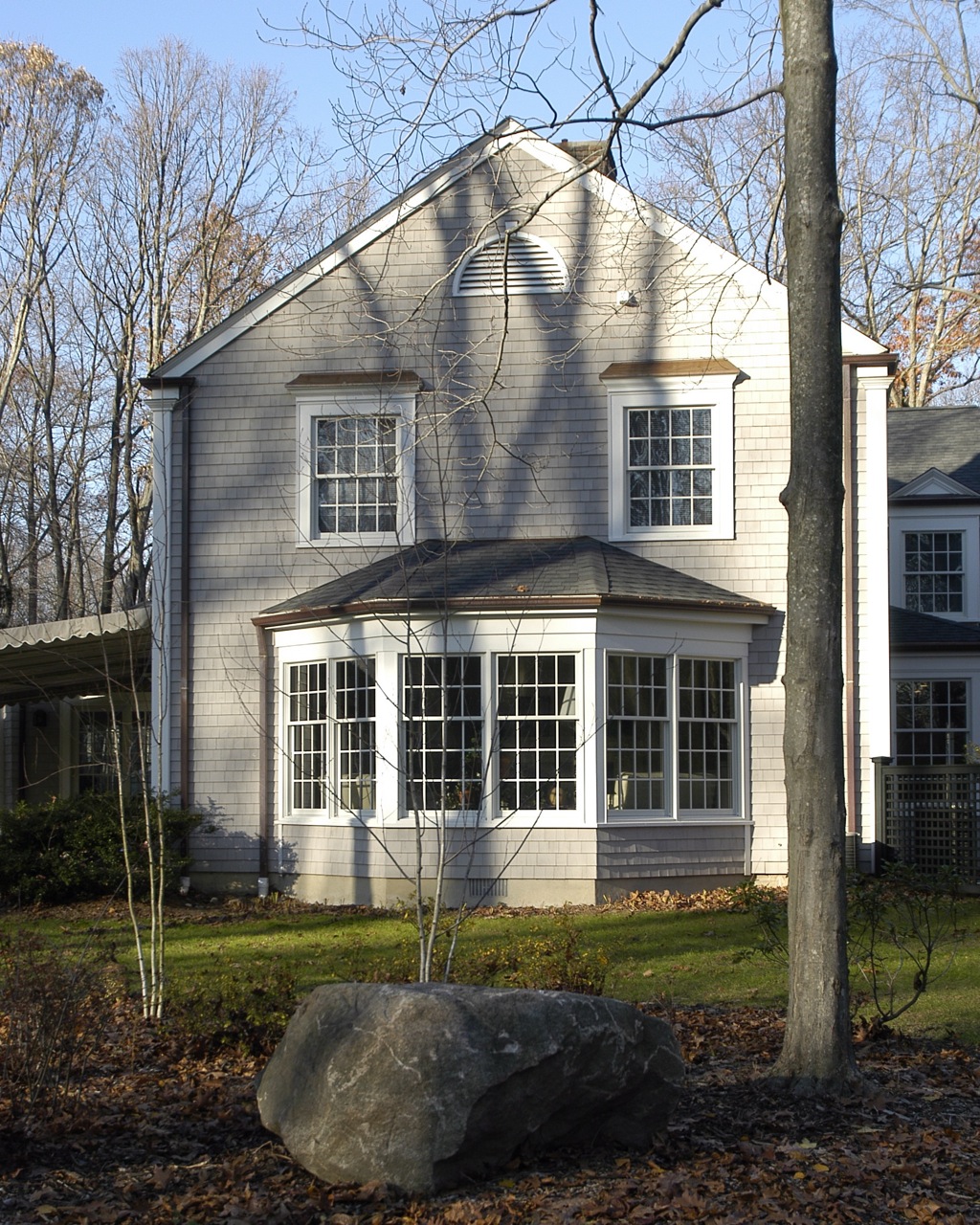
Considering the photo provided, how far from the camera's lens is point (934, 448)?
24438 mm

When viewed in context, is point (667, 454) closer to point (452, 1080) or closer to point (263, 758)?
point (263, 758)

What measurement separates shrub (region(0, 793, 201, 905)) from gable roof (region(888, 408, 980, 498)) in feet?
45.3

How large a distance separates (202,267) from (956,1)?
16.3 metres

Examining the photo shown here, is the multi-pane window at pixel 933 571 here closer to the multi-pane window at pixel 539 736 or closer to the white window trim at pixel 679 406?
the white window trim at pixel 679 406

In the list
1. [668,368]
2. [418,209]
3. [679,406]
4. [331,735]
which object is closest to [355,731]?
[331,735]

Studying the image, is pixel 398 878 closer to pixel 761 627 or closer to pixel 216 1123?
pixel 761 627

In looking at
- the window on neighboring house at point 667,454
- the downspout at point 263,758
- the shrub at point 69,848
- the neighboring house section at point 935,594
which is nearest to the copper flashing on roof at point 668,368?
the window on neighboring house at point 667,454

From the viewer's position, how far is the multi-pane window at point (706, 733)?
602 inches

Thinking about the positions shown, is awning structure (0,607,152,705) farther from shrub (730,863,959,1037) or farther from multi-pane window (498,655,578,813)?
shrub (730,863,959,1037)

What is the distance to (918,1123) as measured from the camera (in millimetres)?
6234

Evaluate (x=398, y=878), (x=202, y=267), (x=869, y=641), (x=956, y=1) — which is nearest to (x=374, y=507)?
(x=398, y=878)

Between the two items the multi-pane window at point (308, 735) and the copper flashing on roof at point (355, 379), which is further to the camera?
the copper flashing on roof at point (355, 379)

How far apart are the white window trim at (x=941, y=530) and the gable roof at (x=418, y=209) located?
7153mm

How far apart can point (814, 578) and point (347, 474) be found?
10.2 metres
